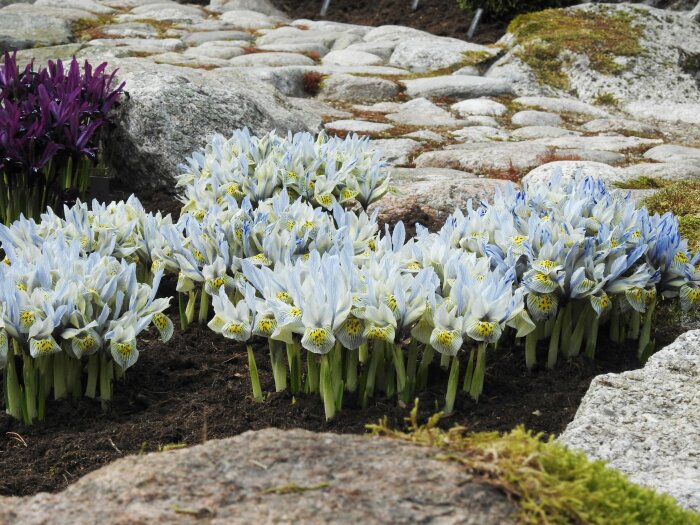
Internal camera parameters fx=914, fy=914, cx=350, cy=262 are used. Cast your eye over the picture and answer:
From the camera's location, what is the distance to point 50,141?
4.76m

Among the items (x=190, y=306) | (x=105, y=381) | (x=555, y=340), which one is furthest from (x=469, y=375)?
(x=190, y=306)

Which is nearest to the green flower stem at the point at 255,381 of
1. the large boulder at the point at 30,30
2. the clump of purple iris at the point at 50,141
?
the clump of purple iris at the point at 50,141

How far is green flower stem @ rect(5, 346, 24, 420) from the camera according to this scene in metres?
3.01

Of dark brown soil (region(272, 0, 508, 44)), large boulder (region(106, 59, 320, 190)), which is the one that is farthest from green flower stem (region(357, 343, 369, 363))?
dark brown soil (region(272, 0, 508, 44))

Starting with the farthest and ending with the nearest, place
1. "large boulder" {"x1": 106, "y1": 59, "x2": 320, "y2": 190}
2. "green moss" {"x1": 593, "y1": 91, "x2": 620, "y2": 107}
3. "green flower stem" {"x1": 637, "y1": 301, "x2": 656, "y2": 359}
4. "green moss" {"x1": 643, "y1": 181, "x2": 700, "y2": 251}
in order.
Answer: "green moss" {"x1": 593, "y1": 91, "x2": 620, "y2": 107}, "large boulder" {"x1": 106, "y1": 59, "x2": 320, "y2": 190}, "green moss" {"x1": 643, "y1": 181, "x2": 700, "y2": 251}, "green flower stem" {"x1": 637, "y1": 301, "x2": 656, "y2": 359}

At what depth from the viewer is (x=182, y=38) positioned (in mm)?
13828

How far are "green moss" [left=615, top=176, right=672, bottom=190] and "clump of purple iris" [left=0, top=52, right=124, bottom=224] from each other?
3140mm

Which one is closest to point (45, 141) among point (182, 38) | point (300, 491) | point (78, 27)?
point (300, 491)

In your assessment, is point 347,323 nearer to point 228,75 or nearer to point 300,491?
point 300,491

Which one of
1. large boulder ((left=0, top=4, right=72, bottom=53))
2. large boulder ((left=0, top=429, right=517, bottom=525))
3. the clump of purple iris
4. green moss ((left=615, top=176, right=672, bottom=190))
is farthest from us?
large boulder ((left=0, top=4, right=72, bottom=53))

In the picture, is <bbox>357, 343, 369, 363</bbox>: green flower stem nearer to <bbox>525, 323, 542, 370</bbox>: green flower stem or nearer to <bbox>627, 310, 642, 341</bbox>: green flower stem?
<bbox>525, 323, 542, 370</bbox>: green flower stem

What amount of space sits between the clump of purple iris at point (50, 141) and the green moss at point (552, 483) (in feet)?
11.3

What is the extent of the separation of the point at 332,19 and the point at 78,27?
4870mm

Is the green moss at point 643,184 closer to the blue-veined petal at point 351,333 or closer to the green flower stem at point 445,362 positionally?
the green flower stem at point 445,362
